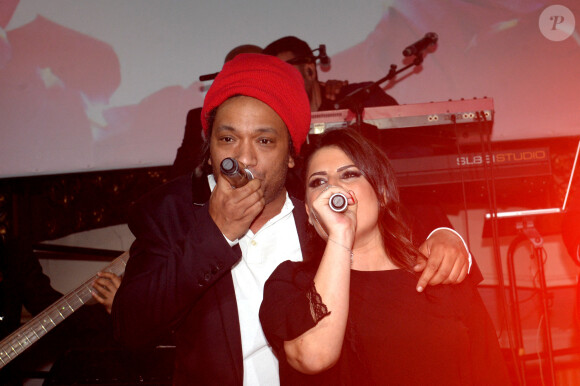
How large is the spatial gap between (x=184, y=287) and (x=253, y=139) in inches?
21.3

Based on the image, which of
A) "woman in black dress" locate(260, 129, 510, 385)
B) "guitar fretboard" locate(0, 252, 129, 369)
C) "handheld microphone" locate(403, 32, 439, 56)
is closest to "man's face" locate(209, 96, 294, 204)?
"woman in black dress" locate(260, 129, 510, 385)

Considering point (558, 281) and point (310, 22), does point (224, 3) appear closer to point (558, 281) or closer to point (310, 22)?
point (310, 22)

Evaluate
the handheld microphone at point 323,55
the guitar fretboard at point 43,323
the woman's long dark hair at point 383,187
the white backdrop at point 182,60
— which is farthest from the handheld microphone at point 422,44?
the guitar fretboard at point 43,323

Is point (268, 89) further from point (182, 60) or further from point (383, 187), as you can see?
point (182, 60)

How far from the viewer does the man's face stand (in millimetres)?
1560

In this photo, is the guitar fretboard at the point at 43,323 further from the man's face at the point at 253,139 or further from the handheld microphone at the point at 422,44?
the handheld microphone at the point at 422,44

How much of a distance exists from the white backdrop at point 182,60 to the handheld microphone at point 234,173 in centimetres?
203

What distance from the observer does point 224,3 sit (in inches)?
135

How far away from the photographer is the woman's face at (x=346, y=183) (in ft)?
4.78

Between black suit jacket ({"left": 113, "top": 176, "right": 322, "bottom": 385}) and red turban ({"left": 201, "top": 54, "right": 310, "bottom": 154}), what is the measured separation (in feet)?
1.10

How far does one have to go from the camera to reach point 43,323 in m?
2.62

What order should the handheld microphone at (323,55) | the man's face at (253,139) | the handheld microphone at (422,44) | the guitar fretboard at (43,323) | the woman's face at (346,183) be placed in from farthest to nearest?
the handheld microphone at (323,55) < the guitar fretboard at (43,323) < the handheld microphone at (422,44) < the man's face at (253,139) < the woman's face at (346,183)

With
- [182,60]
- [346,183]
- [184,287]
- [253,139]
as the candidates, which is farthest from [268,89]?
[182,60]

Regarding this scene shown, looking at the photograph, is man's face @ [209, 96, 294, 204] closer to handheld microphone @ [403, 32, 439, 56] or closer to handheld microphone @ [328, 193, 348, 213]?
handheld microphone @ [328, 193, 348, 213]
